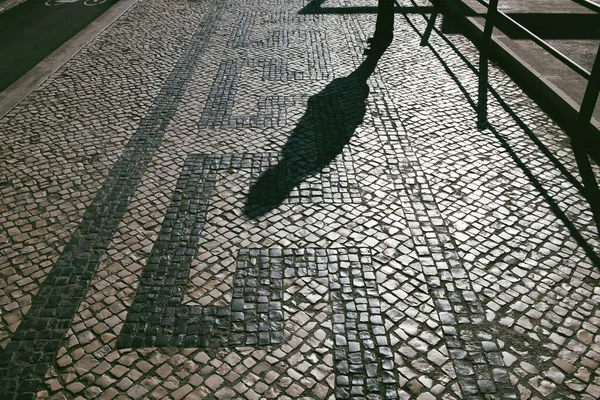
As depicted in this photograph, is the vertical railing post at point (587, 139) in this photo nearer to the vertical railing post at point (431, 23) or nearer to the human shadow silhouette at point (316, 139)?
the human shadow silhouette at point (316, 139)

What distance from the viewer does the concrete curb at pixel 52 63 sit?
7.05 metres

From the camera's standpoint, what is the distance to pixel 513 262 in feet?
13.3

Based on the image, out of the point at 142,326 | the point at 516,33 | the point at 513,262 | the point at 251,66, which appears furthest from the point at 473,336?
the point at 516,33

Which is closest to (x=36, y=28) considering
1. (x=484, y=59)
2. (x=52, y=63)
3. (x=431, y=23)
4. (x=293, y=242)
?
(x=52, y=63)

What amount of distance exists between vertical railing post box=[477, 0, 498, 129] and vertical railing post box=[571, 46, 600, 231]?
40.7 inches

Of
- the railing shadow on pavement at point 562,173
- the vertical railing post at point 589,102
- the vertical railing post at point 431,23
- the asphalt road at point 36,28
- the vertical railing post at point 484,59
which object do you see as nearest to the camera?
the railing shadow on pavement at point 562,173

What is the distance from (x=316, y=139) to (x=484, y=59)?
3.70 metres

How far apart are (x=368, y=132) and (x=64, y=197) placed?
3296 millimetres

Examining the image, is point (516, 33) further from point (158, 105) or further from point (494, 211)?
point (158, 105)

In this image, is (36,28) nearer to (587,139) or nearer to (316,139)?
(316,139)

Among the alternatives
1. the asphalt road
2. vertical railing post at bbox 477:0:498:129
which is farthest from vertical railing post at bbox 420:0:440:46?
the asphalt road

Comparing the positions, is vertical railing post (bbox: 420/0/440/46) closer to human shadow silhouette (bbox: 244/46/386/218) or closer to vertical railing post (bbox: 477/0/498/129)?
vertical railing post (bbox: 477/0/498/129)

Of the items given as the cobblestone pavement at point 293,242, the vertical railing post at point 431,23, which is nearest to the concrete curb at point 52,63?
the cobblestone pavement at point 293,242

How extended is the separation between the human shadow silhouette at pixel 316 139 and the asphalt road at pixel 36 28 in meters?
4.64
